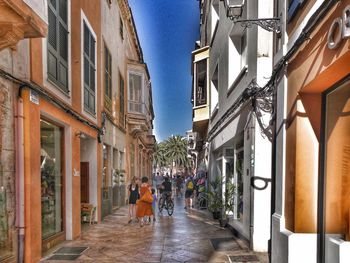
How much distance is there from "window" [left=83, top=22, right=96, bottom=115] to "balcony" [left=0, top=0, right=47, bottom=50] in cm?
614

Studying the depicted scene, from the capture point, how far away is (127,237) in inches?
388

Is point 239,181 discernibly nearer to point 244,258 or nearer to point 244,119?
point 244,119

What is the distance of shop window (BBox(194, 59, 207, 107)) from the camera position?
16.8m

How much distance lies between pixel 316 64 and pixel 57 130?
22.4 ft

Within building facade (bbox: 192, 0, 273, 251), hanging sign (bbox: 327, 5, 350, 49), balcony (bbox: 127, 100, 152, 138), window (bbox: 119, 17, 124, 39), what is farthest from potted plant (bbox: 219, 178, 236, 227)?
window (bbox: 119, 17, 124, 39)

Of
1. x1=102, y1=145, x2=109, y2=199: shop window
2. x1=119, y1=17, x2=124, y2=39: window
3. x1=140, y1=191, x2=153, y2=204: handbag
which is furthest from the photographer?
x1=119, y1=17, x2=124, y2=39: window

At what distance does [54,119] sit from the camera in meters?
8.47

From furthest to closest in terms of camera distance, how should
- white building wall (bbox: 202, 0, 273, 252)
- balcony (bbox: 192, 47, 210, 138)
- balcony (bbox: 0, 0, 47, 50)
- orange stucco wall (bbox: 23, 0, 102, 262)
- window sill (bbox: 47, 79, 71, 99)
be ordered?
balcony (bbox: 192, 47, 210, 138)
window sill (bbox: 47, 79, 71, 99)
white building wall (bbox: 202, 0, 273, 252)
orange stucco wall (bbox: 23, 0, 102, 262)
balcony (bbox: 0, 0, 47, 50)

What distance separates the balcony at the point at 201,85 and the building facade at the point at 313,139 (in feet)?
34.6

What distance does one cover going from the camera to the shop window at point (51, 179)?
27.0ft

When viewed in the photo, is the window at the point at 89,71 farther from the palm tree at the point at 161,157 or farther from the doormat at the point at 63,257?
the palm tree at the point at 161,157

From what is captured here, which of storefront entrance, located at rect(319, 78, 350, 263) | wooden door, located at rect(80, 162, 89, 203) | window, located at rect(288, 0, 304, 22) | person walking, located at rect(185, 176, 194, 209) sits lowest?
person walking, located at rect(185, 176, 194, 209)

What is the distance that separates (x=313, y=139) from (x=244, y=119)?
3960 millimetres

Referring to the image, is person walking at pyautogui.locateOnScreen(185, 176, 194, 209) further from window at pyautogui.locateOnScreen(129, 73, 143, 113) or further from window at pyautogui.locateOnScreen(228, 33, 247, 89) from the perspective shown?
window at pyautogui.locateOnScreen(228, 33, 247, 89)
